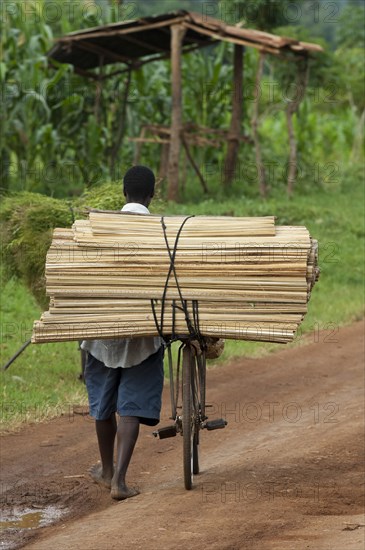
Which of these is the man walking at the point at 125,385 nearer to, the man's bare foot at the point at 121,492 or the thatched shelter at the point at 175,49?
the man's bare foot at the point at 121,492

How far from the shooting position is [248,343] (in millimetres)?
10383

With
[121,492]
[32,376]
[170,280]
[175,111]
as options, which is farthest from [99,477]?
[175,111]

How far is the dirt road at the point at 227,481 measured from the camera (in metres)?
4.66

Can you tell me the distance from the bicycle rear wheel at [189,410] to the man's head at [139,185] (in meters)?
0.89

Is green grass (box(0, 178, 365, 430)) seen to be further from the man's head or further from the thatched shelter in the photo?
the man's head

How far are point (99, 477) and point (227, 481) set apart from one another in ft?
2.36

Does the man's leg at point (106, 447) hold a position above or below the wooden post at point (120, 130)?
below

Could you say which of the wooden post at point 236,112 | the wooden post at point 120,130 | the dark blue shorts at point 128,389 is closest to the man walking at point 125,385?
the dark blue shorts at point 128,389

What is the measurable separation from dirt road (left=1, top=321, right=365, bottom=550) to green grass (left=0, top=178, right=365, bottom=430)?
612mm

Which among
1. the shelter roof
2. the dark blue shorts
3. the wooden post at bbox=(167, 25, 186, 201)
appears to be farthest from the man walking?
the wooden post at bbox=(167, 25, 186, 201)

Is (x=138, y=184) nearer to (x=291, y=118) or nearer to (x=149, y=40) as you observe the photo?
(x=291, y=118)

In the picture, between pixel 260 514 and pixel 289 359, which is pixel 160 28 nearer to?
pixel 289 359

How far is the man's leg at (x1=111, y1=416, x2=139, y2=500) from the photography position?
532cm

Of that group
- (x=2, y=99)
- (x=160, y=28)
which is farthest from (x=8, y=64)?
(x=160, y=28)
